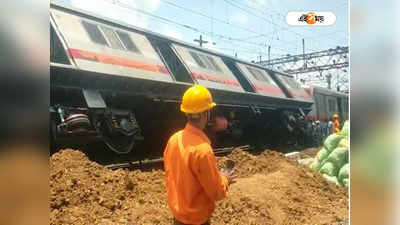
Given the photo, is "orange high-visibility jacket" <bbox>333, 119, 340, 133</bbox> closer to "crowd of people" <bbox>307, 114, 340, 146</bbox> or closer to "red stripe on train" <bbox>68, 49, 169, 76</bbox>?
"crowd of people" <bbox>307, 114, 340, 146</bbox>

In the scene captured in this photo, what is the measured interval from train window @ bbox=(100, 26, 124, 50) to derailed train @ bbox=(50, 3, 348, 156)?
0.04 ft

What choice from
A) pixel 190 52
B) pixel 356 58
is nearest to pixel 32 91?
pixel 190 52

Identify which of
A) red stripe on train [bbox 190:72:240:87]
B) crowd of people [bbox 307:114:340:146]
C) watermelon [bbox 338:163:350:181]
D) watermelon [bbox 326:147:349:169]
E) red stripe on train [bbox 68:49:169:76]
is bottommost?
watermelon [bbox 338:163:350:181]

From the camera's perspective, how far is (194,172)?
7.13 feet

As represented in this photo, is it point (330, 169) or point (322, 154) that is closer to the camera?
point (330, 169)

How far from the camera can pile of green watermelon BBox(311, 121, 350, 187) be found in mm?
4035

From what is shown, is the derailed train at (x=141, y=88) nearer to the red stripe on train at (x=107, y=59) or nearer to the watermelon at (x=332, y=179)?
the red stripe on train at (x=107, y=59)

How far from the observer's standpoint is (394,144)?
314 centimetres

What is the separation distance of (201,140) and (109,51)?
2.35 metres

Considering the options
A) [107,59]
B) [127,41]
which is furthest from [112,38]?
[107,59]

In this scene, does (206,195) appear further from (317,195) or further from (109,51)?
(109,51)

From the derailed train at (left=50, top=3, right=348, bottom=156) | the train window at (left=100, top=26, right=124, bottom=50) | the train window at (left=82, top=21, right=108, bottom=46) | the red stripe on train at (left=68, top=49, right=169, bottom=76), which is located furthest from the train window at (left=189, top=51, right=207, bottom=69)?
the train window at (left=82, top=21, right=108, bottom=46)

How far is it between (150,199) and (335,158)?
6.57 feet

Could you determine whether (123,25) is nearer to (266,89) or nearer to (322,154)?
(266,89)
